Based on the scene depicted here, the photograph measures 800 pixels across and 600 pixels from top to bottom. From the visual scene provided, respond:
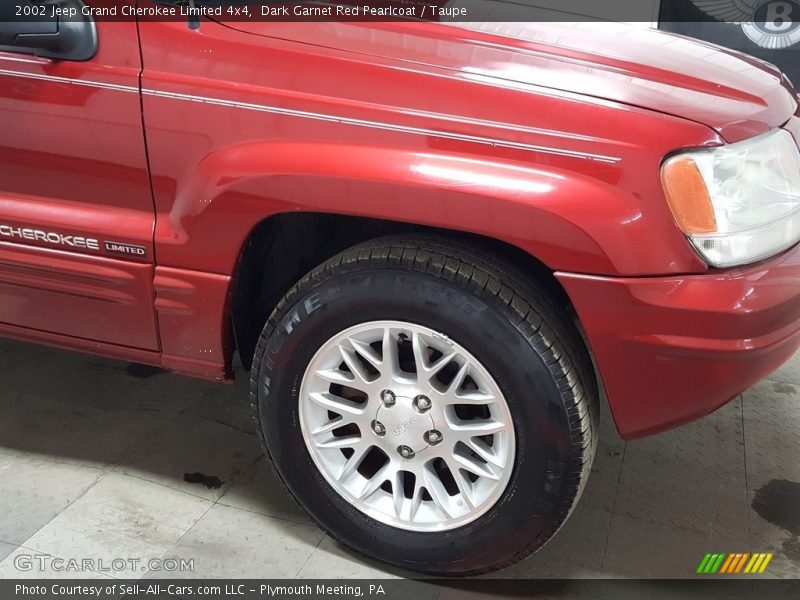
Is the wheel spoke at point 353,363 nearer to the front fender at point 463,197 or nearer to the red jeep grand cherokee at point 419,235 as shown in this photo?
the red jeep grand cherokee at point 419,235

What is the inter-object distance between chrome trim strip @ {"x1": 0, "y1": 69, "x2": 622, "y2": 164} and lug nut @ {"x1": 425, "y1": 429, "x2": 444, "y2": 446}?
0.68 meters

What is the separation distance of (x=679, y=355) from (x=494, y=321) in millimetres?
386

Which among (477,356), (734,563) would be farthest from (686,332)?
(734,563)

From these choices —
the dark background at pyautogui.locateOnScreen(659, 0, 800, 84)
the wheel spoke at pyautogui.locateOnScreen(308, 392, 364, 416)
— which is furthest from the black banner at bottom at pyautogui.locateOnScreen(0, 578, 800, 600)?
the dark background at pyautogui.locateOnScreen(659, 0, 800, 84)

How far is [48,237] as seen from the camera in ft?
6.46

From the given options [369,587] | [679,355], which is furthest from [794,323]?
[369,587]

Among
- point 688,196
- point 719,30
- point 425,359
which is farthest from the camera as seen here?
point 719,30

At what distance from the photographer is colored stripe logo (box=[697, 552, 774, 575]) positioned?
1948 millimetres

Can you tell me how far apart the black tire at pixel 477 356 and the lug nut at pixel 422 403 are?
18 centimetres

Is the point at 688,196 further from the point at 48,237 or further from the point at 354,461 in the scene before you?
the point at 48,237

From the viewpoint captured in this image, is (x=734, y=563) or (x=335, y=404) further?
(x=734, y=563)

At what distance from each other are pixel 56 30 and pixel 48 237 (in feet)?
1.69

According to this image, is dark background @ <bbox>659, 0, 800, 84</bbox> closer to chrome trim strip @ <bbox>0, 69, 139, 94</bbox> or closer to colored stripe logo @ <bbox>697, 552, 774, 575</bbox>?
colored stripe logo @ <bbox>697, 552, 774, 575</bbox>

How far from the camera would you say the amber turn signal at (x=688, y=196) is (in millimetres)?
1518
